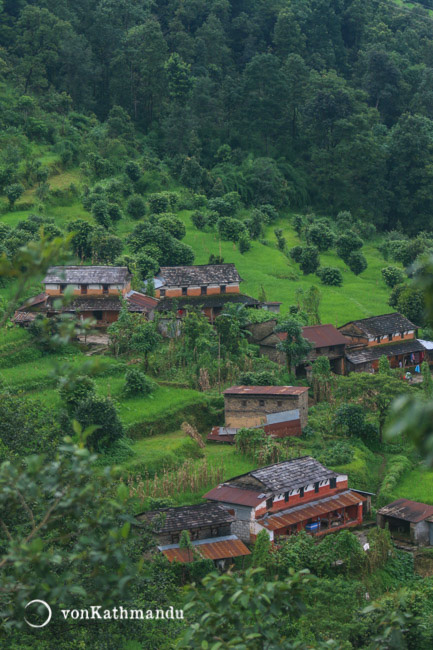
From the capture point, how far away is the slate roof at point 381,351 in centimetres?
4616

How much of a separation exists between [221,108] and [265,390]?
47528mm

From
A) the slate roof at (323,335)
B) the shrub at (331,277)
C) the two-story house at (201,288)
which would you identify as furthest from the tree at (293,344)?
the shrub at (331,277)

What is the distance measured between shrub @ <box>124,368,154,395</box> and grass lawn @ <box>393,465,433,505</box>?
467 inches

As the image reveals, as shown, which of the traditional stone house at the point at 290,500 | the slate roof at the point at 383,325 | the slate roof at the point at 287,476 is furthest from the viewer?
the slate roof at the point at 383,325

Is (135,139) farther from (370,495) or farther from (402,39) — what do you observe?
(370,495)

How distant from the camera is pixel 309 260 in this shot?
60000mm

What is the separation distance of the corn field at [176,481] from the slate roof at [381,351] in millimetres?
14651

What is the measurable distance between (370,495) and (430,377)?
11.8m

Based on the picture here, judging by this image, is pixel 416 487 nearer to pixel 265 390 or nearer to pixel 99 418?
pixel 265 390

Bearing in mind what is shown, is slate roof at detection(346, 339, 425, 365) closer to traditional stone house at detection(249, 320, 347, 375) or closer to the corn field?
traditional stone house at detection(249, 320, 347, 375)

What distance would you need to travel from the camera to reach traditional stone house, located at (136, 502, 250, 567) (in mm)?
27516

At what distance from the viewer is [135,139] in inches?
2968

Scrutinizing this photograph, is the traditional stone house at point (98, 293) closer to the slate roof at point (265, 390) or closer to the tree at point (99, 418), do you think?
the slate roof at point (265, 390)

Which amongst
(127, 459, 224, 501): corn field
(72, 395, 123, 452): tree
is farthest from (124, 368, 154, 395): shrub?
(127, 459, 224, 501): corn field
